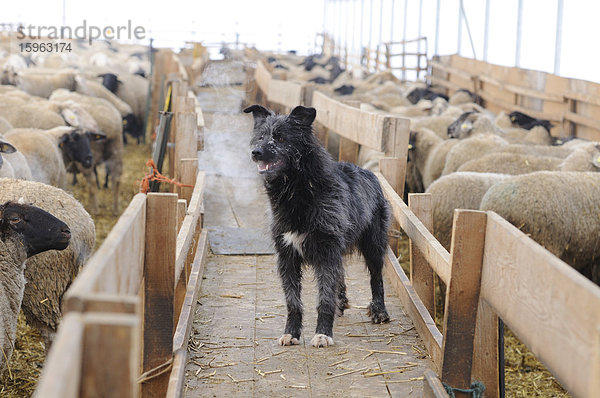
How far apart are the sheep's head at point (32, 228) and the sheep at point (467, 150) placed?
5.80 metres

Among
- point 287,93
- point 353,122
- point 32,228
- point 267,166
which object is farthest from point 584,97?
point 32,228

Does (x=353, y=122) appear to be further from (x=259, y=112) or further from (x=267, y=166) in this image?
(x=267, y=166)

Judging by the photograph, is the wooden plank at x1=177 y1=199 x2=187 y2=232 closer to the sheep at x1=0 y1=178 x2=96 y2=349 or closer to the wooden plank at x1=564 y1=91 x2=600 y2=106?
the sheep at x1=0 y1=178 x2=96 y2=349

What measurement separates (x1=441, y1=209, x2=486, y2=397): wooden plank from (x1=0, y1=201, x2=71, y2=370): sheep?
288 cm

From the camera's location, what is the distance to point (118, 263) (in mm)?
2084

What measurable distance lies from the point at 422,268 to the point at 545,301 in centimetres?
295

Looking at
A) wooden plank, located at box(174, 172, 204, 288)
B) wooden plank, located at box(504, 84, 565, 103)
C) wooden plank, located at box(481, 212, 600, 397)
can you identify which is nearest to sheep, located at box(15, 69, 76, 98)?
wooden plank, located at box(504, 84, 565, 103)

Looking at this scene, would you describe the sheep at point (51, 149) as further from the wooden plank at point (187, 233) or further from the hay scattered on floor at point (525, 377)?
the hay scattered on floor at point (525, 377)

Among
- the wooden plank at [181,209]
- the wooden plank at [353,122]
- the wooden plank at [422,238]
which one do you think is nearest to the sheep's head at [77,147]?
the wooden plank at [353,122]

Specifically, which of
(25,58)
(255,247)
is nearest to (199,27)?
(25,58)

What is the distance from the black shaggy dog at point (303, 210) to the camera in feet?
13.3

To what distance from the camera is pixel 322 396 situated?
3439mm

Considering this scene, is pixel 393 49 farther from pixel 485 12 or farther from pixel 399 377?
pixel 399 377

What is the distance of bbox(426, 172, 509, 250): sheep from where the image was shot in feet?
22.8
